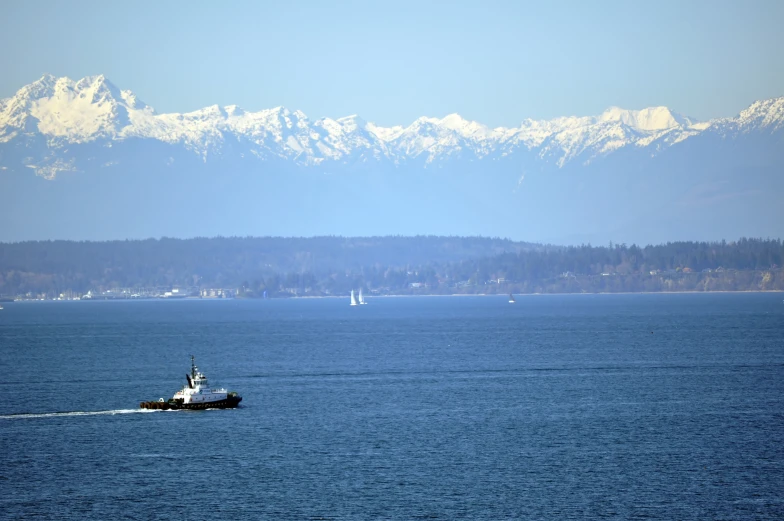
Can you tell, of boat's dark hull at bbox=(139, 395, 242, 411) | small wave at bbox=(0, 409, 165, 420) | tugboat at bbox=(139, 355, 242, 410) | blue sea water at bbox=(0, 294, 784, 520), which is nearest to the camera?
blue sea water at bbox=(0, 294, 784, 520)

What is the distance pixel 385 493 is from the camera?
69438mm

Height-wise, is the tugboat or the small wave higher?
the tugboat

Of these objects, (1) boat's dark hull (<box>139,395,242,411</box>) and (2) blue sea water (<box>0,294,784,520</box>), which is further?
(1) boat's dark hull (<box>139,395,242,411</box>)

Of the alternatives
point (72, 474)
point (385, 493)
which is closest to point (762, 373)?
point (385, 493)

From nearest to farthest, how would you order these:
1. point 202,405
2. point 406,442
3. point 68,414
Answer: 1. point 406,442
2. point 68,414
3. point 202,405

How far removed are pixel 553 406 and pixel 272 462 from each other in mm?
34038

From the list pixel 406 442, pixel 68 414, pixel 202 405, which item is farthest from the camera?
pixel 202 405

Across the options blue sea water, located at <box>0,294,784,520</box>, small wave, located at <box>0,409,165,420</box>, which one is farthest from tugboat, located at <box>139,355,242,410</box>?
small wave, located at <box>0,409,165,420</box>

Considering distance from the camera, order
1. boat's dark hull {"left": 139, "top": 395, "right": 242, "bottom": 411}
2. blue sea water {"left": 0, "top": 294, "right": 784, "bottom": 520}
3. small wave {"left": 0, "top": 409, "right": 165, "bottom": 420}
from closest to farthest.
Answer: blue sea water {"left": 0, "top": 294, "right": 784, "bottom": 520} < small wave {"left": 0, "top": 409, "right": 165, "bottom": 420} < boat's dark hull {"left": 139, "top": 395, "right": 242, "bottom": 411}

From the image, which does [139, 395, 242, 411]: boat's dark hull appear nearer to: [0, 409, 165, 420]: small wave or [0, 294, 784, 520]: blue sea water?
[0, 409, 165, 420]: small wave

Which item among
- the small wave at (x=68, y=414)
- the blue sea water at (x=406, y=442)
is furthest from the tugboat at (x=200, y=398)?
the small wave at (x=68, y=414)

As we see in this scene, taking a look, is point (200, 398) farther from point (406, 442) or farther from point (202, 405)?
point (406, 442)

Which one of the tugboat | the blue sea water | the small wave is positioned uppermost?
the tugboat

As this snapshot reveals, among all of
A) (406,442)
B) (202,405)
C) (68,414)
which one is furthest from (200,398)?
(406,442)
